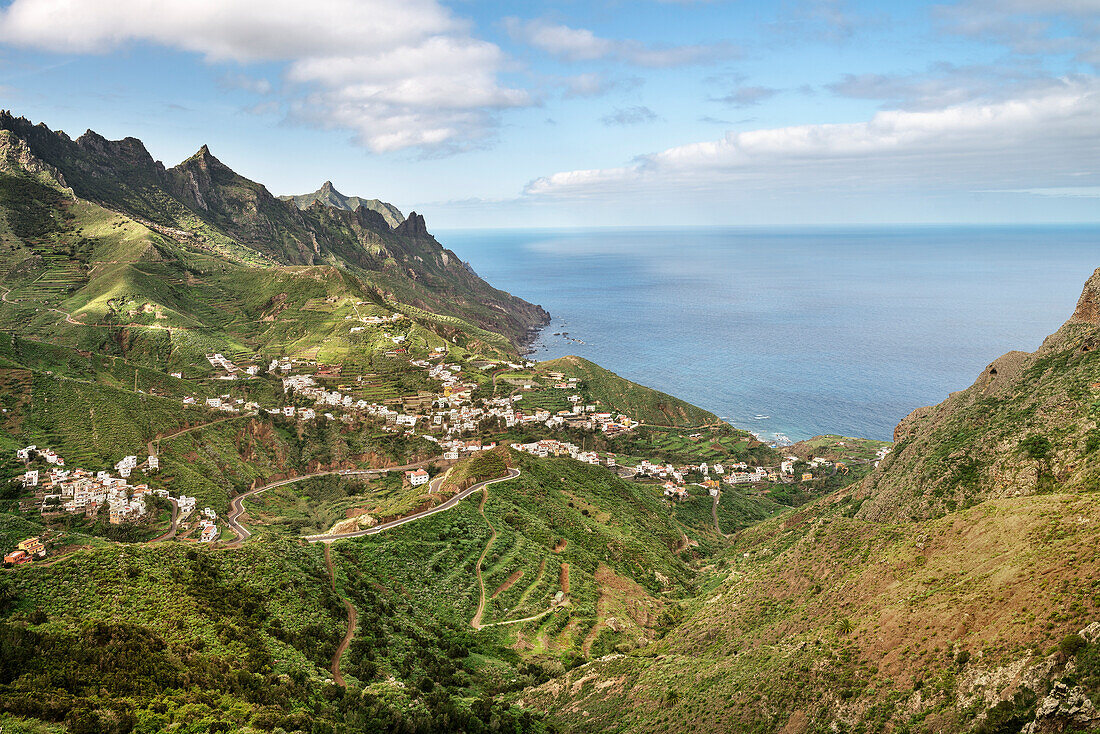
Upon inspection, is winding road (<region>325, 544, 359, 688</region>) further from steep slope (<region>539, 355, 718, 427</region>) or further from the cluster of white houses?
steep slope (<region>539, 355, 718, 427</region>)

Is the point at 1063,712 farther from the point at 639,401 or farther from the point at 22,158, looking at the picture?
the point at 22,158

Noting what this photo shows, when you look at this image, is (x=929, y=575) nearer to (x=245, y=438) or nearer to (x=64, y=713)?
(x=64, y=713)

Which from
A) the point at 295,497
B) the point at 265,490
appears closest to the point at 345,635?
the point at 295,497

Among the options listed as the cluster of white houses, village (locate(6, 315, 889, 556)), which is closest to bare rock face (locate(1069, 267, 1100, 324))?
village (locate(6, 315, 889, 556))

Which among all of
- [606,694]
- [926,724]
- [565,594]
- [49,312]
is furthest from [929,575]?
[49,312]

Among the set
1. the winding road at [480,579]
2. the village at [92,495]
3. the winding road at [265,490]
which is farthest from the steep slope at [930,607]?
the village at [92,495]

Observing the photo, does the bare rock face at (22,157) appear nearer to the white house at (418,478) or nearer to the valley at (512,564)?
the valley at (512,564)
